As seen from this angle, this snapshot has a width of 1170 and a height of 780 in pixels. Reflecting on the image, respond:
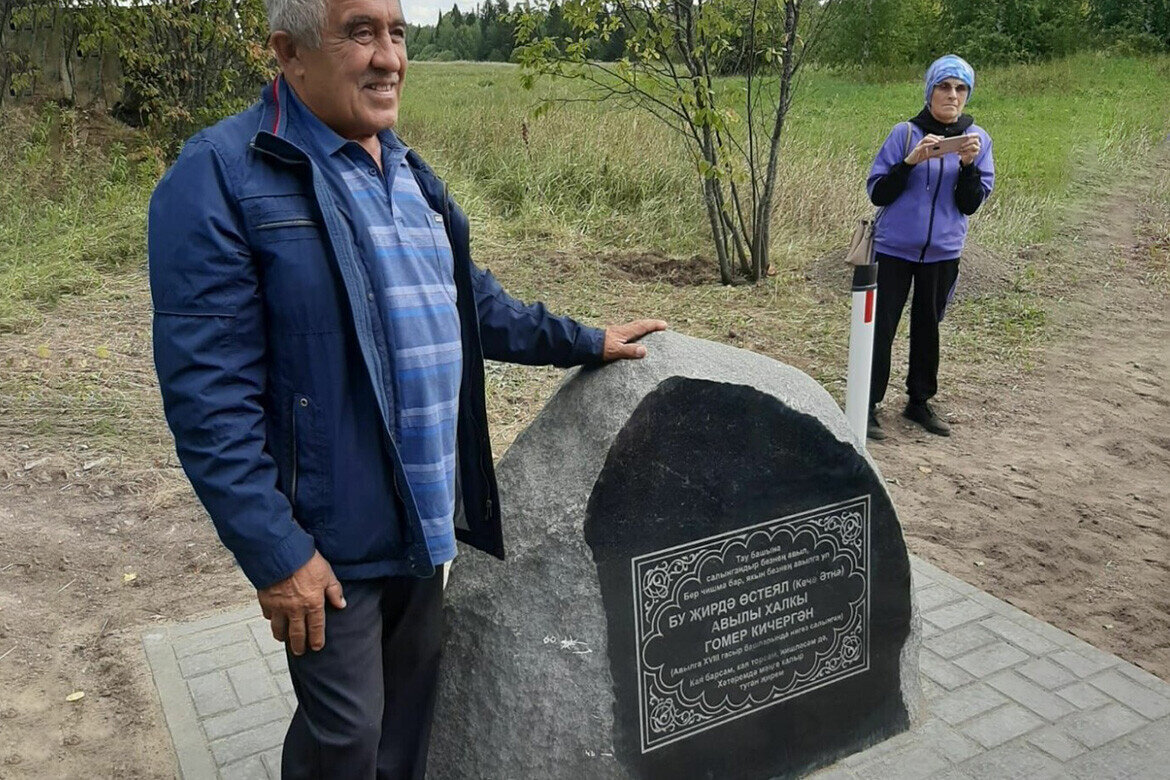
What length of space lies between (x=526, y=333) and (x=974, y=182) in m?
3.33

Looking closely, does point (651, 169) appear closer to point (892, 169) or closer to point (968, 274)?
point (968, 274)

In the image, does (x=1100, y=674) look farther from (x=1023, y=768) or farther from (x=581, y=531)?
(x=581, y=531)

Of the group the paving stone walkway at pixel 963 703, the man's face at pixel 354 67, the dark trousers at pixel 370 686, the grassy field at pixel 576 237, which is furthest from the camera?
the grassy field at pixel 576 237

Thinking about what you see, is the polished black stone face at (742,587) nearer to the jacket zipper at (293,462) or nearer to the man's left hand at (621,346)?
the man's left hand at (621,346)

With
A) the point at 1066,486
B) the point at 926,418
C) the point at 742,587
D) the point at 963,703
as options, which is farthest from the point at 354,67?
the point at 926,418

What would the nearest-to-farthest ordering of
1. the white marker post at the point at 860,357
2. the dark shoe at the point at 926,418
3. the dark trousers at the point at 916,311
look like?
the white marker post at the point at 860,357
the dark trousers at the point at 916,311
the dark shoe at the point at 926,418

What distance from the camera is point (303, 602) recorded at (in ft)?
6.39

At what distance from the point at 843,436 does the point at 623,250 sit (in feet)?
21.8

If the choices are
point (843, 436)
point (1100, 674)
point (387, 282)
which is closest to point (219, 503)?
point (387, 282)

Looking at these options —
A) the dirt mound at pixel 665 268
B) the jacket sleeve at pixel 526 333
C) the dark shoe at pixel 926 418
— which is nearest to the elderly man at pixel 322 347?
the jacket sleeve at pixel 526 333

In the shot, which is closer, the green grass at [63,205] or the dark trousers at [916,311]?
the dark trousers at [916,311]

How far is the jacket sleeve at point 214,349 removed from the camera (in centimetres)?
180

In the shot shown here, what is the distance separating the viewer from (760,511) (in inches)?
111

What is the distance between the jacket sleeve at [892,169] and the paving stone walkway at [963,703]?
2.08 m
